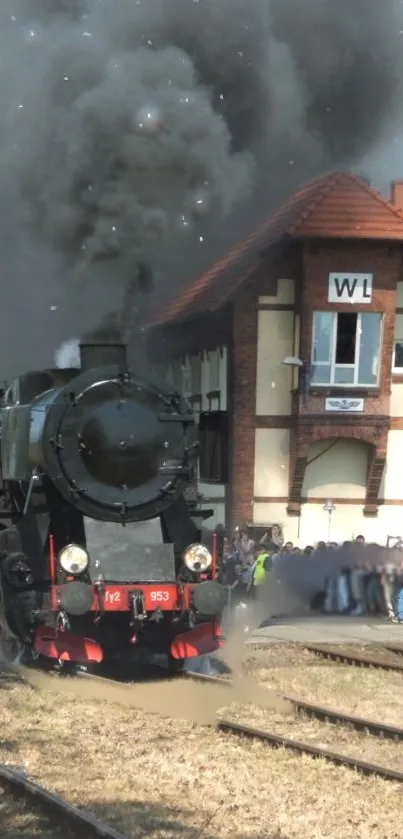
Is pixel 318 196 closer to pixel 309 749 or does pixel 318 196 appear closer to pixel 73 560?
pixel 73 560

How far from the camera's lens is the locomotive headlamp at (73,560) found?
742 centimetres

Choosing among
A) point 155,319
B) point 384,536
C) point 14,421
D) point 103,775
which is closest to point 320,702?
point 103,775

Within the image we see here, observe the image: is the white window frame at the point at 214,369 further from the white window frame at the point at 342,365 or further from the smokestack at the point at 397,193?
the smokestack at the point at 397,193

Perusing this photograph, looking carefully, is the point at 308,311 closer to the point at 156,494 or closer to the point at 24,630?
the point at 156,494

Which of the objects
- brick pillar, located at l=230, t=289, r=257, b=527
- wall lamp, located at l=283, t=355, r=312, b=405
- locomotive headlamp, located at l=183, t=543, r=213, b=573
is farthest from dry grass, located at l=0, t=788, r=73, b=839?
wall lamp, located at l=283, t=355, r=312, b=405

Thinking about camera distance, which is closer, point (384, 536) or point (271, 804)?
point (271, 804)

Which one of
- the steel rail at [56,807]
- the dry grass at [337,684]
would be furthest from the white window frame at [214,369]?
the steel rail at [56,807]

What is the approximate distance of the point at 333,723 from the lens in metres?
6.91

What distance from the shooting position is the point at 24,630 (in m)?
7.50

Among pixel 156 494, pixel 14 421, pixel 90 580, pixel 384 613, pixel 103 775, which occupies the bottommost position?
pixel 384 613

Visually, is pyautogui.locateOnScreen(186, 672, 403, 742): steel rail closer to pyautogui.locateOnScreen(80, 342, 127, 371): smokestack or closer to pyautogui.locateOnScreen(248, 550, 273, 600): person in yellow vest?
pyautogui.locateOnScreen(80, 342, 127, 371): smokestack

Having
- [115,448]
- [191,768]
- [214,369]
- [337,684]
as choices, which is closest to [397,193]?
[214,369]

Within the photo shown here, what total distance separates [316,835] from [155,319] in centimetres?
798

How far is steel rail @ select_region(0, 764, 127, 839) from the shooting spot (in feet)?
13.9
